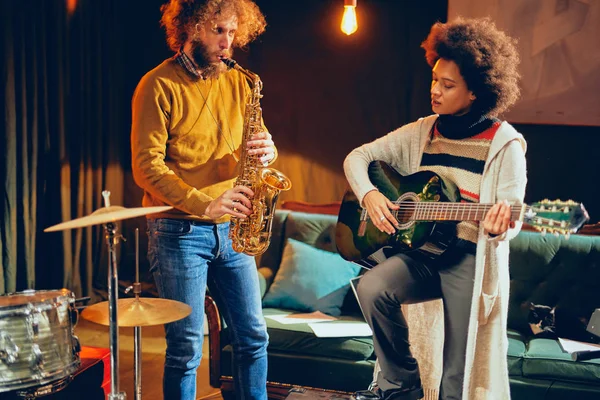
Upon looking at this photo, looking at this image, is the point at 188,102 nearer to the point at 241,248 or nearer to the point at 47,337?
the point at 241,248

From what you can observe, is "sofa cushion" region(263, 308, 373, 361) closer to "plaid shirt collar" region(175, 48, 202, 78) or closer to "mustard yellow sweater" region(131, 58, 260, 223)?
"mustard yellow sweater" region(131, 58, 260, 223)

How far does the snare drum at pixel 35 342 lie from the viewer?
2.31 m

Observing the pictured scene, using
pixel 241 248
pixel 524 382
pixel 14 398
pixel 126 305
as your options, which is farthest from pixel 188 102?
pixel 524 382

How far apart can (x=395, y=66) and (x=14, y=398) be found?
11.8ft

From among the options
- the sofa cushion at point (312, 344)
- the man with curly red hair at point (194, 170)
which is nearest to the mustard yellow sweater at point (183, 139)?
the man with curly red hair at point (194, 170)

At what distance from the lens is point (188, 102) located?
2568 mm

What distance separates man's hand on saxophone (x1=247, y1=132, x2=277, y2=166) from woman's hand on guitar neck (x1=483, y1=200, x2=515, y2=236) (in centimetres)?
87

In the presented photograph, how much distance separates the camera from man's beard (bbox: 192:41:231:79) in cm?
260

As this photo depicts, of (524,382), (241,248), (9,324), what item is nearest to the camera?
(9,324)

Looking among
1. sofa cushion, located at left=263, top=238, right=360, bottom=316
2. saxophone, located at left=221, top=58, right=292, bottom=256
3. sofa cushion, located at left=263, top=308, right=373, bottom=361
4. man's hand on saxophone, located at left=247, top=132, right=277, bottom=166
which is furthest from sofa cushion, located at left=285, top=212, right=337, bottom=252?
man's hand on saxophone, located at left=247, top=132, right=277, bottom=166

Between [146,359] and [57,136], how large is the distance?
1916 millimetres

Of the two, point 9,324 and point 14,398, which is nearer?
point 9,324

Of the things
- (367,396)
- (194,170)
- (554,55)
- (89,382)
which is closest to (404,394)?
(367,396)

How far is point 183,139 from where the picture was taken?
101 inches
